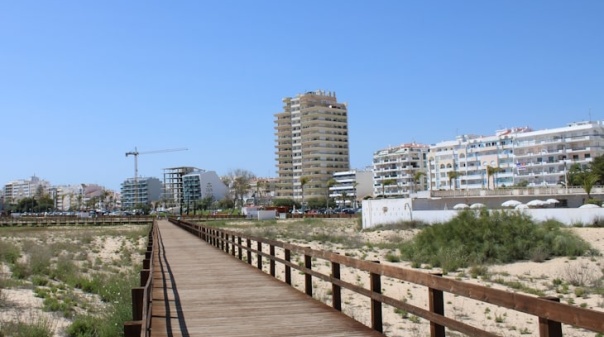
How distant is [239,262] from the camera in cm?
1684

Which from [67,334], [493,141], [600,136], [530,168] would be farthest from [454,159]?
[67,334]

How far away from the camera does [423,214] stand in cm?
4975

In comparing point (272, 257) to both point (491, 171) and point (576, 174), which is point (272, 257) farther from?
point (491, 171)

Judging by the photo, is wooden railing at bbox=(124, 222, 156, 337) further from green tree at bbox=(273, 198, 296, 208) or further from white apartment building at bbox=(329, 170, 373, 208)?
white apartment building at bbox=(329, 170, 373, 208)

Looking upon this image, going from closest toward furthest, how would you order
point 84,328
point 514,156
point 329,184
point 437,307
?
point 437,307 < point 84,328 < point 514,156 < point 329,184

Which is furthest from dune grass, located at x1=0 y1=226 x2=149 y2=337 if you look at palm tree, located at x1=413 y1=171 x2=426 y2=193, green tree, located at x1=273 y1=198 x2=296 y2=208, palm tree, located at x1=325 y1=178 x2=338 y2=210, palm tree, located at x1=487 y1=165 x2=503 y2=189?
palm tree, located at x1=325 y1=178 x2=338 y2=210

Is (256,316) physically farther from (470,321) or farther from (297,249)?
(470,321)

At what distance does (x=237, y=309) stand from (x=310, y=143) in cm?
15108

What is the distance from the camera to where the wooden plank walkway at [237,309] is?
24.1 ft

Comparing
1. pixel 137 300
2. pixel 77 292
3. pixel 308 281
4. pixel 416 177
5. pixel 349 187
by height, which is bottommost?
pixel 77 292

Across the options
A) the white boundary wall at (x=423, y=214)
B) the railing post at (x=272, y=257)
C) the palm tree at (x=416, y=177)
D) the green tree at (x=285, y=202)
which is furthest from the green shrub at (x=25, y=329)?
the green tree at (x=285, y=202)

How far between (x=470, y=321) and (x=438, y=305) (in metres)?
7.02

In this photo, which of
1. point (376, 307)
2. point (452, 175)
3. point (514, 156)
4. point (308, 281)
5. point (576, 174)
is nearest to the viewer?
point (376, 307)

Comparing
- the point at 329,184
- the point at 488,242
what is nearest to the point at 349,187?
the point at 329,184
